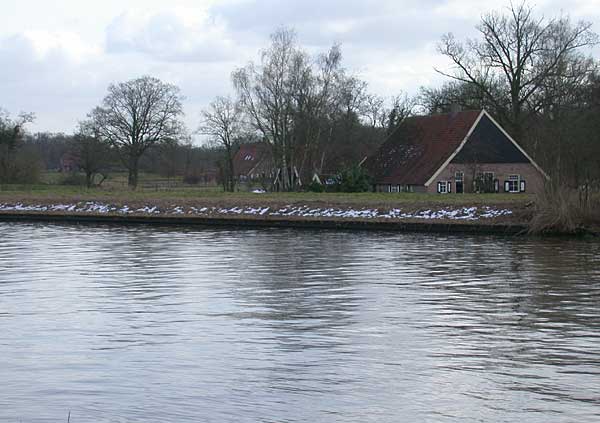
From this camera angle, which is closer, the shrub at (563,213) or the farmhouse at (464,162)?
the shrub at (563,213)

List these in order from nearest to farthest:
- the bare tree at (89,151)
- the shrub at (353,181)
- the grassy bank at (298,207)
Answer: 1. the grassy bank at (298,207)
2. the shrub at (353,181)
3. the bare tree at (89,151)

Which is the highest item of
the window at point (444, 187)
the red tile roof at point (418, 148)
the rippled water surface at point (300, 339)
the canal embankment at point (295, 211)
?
the red tile roof at point (418, 148)

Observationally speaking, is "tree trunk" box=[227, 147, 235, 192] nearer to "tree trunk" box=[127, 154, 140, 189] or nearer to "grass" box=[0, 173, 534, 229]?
"tree trunk" box=[127, 154, 140, 189]

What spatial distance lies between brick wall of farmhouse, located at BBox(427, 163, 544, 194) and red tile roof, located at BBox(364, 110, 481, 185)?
662 millimetres

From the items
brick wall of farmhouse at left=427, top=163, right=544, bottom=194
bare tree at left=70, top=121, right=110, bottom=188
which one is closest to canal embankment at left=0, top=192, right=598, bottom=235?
brick wall of farmhouse at left=427, top=163, right=544, bottom=194

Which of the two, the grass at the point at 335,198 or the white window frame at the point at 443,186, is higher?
the white window frame at the point at 443,186

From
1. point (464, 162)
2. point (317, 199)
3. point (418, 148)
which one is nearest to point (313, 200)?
point (317, 199)

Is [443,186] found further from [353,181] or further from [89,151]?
[89,151]

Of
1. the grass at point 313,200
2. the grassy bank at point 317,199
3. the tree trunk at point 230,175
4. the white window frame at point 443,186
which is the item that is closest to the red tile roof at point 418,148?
the white window frame at point 443,186

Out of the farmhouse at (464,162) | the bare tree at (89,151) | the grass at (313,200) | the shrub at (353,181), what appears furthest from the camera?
the bare tree at (89,151)

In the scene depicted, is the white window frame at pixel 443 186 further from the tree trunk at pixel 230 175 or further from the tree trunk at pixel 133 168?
the tree trunk at pixel 133 168

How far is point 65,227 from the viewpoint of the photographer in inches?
1607

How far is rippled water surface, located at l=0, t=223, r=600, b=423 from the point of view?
29.8 ft

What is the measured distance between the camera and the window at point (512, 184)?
189 ft
